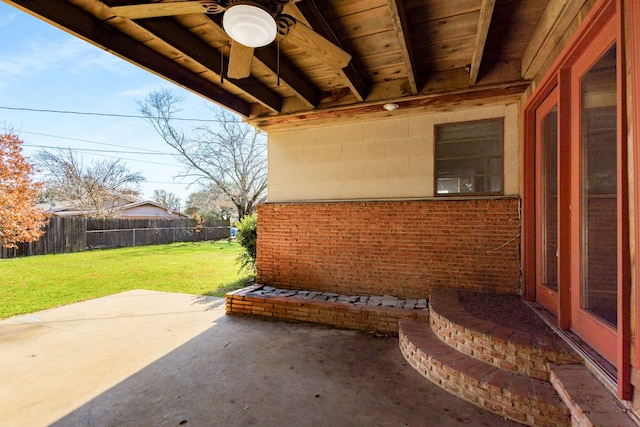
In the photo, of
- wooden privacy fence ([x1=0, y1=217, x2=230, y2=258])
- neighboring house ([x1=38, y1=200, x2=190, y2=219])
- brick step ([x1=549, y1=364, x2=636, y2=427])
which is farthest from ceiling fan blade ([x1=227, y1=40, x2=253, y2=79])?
neighboring house ([x1=38, y1=200, x2=190, y2=219])

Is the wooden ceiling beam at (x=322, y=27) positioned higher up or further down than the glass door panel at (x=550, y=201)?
higher up

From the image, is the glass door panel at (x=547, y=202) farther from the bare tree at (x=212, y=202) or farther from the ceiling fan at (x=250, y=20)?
the bare tree at (x=212, y=202)

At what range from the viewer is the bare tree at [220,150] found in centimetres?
1412

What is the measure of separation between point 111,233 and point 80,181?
7.68 metres

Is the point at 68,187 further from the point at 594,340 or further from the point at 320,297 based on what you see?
the point at 594,340

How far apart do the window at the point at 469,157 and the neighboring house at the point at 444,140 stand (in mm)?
19

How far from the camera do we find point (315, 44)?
7.14 ft

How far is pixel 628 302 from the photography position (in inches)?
60.6

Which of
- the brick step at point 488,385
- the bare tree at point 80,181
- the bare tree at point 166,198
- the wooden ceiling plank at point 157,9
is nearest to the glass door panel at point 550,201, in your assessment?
the brick step at point 488,385

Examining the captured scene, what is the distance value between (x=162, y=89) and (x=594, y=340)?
17.5 m

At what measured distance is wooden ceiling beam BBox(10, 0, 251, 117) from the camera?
219 centimetres

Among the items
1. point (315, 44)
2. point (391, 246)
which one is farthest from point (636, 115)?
point (391, 246)

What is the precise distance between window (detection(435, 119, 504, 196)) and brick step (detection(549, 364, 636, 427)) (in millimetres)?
2453

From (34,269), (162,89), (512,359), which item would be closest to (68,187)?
(162,89)
